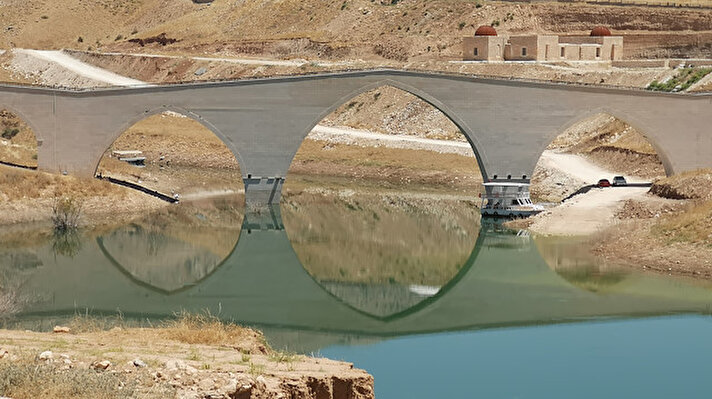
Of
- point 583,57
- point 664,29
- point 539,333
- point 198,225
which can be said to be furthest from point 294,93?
point 664,29

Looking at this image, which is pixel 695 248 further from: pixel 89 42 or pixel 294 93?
pixel 89 42

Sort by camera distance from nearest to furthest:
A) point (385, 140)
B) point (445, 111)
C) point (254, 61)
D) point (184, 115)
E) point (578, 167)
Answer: point (445, 111)
point (184, 115)
point (578, 167)
point (385, 140)
point (254, 61)

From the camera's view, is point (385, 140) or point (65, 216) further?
point (385, 140)

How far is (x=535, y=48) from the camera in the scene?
79.5 metres

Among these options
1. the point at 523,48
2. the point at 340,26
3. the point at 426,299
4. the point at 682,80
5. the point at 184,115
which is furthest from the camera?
the point at 340,26

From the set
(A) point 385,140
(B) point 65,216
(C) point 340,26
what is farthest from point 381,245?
(C) point 340,26

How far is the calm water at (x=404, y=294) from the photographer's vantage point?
26.4 meters

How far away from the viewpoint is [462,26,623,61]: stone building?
7981 centimetres

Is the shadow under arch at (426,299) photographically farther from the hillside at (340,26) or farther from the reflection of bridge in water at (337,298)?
the hillside at (340,26)

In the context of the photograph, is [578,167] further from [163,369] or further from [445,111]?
[163,369]

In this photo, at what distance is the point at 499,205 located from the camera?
164 feet

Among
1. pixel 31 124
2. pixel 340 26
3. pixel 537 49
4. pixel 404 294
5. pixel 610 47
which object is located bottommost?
pixel 404 294

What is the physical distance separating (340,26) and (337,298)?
67788 mm

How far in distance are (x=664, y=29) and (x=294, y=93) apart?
45.2 m
